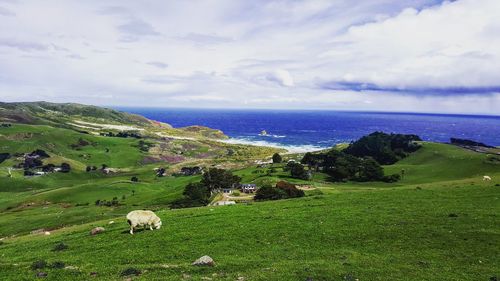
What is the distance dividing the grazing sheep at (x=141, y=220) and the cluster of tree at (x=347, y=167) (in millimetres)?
78684

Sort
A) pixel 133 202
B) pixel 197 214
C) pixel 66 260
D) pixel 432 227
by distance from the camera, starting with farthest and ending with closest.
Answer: pixel 133 202 → pixel 197 214 → pixel 432 227 → pixel 66 260

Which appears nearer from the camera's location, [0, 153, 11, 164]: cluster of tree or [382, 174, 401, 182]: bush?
[382, 174, 401, 182]: bush

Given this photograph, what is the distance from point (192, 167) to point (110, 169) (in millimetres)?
42120

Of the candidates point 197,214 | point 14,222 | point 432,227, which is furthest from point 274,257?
point 14,222

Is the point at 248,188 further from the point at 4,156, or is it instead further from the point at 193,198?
the point at 4,156

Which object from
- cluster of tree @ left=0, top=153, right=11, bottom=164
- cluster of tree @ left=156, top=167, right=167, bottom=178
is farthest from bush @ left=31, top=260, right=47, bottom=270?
cluster of tree @ left=0, top=153, right=11, bottom=164

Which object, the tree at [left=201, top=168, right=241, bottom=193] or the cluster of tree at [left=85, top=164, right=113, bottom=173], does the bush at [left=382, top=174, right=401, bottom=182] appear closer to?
the tree at [left=201, top=168, right=241, bottom=193]

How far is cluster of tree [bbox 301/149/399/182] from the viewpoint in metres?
102

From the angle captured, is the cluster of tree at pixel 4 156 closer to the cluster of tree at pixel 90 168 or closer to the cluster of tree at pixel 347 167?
the cluster of tree at pixel 90 168

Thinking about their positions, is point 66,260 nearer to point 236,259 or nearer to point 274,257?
point 236,259

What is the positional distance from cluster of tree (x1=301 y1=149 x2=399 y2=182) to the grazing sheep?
78.7 meters

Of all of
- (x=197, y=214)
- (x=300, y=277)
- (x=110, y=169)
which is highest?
(x=300, y=277)

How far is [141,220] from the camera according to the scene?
114 feet

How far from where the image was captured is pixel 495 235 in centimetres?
2759
